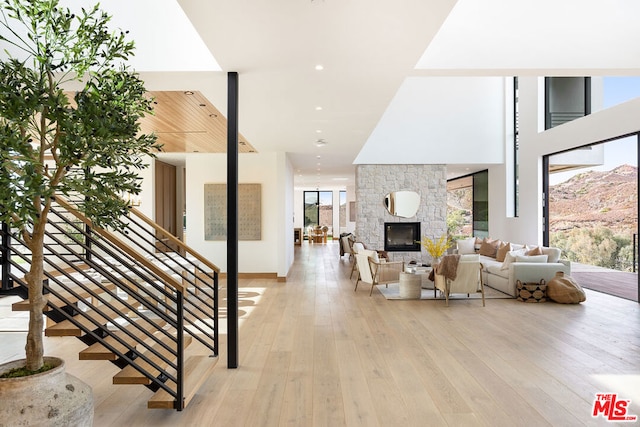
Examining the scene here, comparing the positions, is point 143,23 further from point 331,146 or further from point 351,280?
point 351,280

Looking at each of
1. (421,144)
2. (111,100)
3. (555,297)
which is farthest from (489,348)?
(421,144)

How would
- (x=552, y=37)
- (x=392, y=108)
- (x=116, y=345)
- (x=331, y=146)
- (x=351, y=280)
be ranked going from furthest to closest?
(x=392, y=108) < (x=351, y=280) < (x=331, y=146) < (x=552, y=37) < (x=116, y=345)

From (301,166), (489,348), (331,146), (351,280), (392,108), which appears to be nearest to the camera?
(489,348)

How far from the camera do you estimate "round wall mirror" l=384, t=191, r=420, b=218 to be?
10273mm

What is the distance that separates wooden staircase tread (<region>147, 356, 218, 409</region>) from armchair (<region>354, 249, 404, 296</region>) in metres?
3.80

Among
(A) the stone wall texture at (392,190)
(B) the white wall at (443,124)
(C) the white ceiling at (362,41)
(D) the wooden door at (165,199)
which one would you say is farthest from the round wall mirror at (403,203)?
(C) the white ceiling at (362,41)

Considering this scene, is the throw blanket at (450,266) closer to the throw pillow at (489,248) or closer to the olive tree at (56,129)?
the throw pillow at (489,248)

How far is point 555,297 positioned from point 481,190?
A: 19.3 ft

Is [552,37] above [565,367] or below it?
above

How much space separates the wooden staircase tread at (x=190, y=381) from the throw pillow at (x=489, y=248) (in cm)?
736

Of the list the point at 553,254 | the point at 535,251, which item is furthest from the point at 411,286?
the point at 553,254

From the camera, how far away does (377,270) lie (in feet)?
22.3

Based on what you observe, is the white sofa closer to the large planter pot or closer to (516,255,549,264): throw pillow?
(516,255,549,264): throw pillow

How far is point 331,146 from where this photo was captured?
7.63 meters
